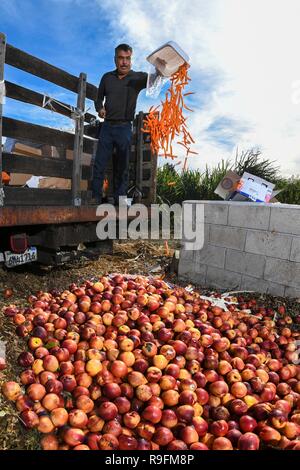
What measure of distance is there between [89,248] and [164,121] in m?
2.35

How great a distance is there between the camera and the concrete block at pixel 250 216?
4859 mm

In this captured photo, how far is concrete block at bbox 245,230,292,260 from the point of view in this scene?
4641mm

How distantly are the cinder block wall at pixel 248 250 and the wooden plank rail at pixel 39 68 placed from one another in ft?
8.11

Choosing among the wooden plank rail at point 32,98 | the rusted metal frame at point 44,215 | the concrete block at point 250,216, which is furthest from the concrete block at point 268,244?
the wooden plank rail at point 32,98

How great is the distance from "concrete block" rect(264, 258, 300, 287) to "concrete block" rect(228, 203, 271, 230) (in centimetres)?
48

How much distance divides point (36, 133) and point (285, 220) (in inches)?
130

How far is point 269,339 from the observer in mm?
3670

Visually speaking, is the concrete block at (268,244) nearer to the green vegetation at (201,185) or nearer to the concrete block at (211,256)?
the concrete block at (211,256)

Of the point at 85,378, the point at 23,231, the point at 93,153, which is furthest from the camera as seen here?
the point at 93,153

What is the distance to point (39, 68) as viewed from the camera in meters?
4.62

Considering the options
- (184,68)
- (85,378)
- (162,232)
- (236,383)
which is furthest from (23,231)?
(162,232)

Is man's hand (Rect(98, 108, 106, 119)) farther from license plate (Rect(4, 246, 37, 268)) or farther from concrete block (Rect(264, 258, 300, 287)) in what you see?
concrete block (Rect(264, 258, 300, 287))

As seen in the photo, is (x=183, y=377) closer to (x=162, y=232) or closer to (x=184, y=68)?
(x=184, y=68)

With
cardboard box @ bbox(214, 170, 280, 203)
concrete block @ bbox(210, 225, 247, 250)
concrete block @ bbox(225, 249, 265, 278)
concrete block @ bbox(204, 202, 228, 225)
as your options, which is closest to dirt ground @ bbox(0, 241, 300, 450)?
concrete block @ bbox(225, 249, 265, 278)
